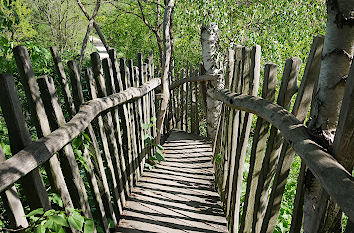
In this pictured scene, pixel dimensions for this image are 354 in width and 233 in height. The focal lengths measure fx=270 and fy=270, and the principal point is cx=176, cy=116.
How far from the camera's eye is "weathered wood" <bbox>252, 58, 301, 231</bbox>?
1.52 m

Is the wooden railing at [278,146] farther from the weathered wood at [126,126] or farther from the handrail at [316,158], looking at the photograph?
the weathered wood at [126,126]

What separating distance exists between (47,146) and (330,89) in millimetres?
1429

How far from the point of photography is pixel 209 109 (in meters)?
6.12

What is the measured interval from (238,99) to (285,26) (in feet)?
13.9

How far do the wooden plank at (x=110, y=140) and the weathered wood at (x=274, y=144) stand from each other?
1.43 meters

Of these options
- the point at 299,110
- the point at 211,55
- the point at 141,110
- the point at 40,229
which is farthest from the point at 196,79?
the point at 40,229

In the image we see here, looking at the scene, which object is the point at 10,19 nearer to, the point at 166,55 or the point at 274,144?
the point at 166,55

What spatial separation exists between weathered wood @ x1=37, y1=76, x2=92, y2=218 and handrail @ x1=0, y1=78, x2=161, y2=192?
Answer: 0.27ft

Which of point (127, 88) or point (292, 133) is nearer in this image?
point (292, 133)

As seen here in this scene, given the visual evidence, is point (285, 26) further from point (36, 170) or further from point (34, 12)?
point (34, 12)

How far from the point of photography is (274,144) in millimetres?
1667

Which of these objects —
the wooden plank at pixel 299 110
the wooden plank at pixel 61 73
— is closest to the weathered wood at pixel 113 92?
the wooden plank at pixel 61 73

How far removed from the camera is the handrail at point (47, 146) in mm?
1205

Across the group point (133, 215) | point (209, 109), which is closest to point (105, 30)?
point (209, 109)
